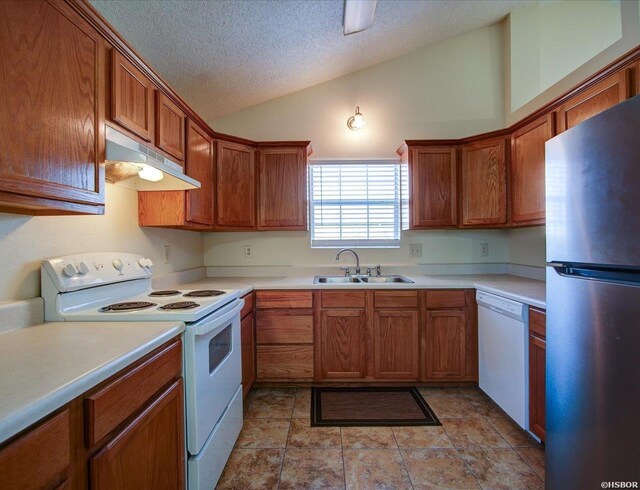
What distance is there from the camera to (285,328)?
7.32ft

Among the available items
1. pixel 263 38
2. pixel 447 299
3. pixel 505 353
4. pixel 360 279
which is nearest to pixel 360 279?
pixel 360 279

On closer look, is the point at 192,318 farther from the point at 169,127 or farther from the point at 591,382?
the point at 591,382

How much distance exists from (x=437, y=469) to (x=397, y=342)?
853 millimetres

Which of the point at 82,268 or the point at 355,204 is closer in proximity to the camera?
the point at 82,268

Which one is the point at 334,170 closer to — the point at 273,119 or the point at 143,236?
the point at 273,119

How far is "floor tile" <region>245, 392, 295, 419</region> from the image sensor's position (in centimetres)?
198

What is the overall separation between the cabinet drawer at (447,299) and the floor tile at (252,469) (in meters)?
1.45

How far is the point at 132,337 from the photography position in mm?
966

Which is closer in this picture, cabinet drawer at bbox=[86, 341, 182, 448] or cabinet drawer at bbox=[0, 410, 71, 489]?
A: cabinet drawer at bbox=[0, 410, 71, 489]

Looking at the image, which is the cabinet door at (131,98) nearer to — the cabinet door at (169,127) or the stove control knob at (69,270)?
the cabinet door at (169,127)

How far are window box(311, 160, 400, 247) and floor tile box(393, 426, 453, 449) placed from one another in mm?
1550

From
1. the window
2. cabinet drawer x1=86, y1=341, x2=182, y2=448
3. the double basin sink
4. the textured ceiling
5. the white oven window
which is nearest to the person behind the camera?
cabinet drawer x1=86, y1=341, x2=182, y2=448

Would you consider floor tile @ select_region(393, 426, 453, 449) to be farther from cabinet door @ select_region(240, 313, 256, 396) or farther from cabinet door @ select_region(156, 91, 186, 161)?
cabinet door @ select_region(156, 91, 186, 161)

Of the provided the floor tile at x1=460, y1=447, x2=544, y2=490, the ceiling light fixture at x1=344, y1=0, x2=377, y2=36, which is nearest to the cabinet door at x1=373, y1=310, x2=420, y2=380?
the floor tile at x1=460, y1=447, x2=544, y2=490
